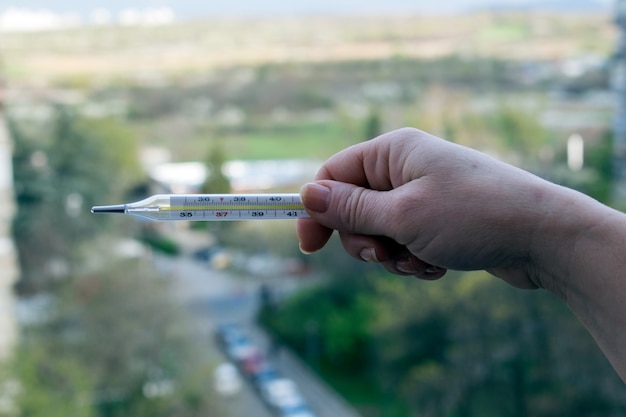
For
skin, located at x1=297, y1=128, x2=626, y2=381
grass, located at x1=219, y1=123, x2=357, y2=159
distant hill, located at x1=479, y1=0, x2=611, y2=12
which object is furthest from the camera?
distant hill, located at x1=479, y1=0, x2=611, y2=12

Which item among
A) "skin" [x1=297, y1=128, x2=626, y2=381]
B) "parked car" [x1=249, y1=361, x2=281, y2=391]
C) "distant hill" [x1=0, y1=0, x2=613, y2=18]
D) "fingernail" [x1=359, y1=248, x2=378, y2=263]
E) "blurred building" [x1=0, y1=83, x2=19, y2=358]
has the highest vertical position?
"distant hill" [x1=0, y1=0, x2=613, y2=18]

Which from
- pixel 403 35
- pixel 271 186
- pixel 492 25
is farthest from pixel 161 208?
pixel 492 25

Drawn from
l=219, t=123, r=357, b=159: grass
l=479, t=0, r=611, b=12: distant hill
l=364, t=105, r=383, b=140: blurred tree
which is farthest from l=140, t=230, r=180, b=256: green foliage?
l=479, t=0, r=611, b=12: distant hill

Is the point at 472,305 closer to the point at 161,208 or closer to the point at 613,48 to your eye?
the point at 613,48

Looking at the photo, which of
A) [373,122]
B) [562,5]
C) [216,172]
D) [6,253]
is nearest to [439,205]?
[216,172]

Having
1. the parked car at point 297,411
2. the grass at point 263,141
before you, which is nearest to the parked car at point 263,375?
the parked car at point 297,411

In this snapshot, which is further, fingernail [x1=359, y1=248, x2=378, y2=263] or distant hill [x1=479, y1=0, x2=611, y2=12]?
distant hill [x1=479, y1=0, x2=611, y2=12]

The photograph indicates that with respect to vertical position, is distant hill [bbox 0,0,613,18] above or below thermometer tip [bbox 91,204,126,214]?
above

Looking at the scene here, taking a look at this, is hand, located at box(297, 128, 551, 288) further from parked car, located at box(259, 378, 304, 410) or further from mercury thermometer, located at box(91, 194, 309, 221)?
parked car, located at box(259, 378, 304, 410)
